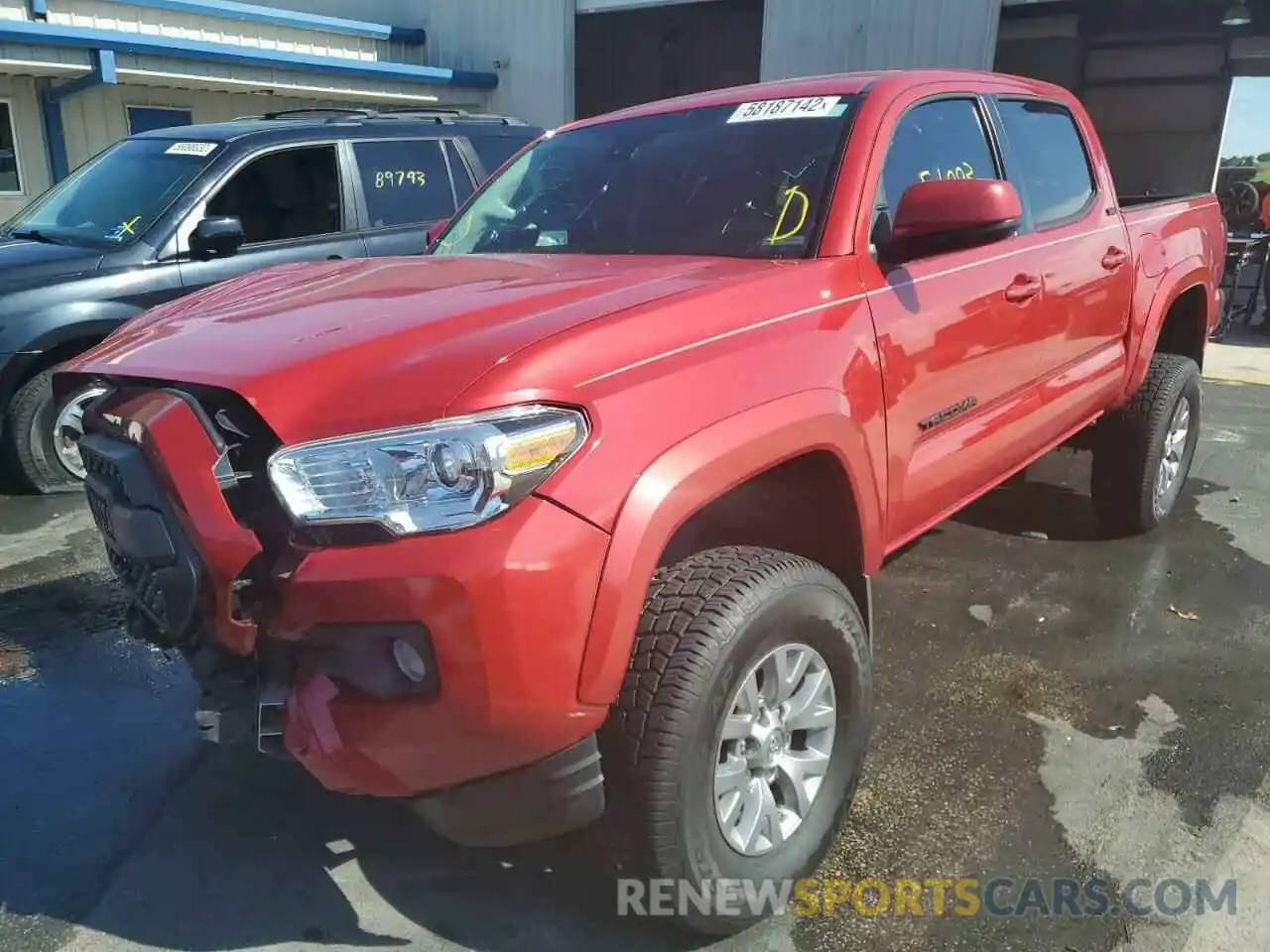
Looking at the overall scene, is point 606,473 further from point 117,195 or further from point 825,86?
point 117,195

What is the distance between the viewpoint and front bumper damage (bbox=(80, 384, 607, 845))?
1764 millimetres

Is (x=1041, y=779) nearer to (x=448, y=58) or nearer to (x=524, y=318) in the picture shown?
(x=524, y=318)

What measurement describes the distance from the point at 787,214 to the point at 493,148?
15.5ft

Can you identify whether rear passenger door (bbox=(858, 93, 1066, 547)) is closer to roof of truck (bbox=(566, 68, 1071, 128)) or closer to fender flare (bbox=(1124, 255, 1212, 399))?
roof of truck (bbox=(566, 68, 1071, 128))

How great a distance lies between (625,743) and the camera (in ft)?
6.48

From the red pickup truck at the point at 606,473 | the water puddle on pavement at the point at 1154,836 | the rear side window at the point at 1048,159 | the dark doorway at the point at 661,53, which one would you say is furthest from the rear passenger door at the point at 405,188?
the dark doorway at the point at 661,53

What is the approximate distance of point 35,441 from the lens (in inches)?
212

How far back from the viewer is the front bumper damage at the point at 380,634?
5.79 ft

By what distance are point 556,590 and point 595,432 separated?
31cm

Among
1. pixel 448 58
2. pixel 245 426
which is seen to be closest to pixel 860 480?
pixel 245 426

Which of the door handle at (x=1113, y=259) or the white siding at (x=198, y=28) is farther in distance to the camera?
the white siding at (x=198, y=28)

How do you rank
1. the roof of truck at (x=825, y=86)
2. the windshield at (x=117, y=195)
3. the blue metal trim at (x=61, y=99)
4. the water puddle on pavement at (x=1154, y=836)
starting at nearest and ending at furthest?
the water puddle on pavement at (x=1154, y=836) < the roof of truck at (x=825, y=86) < the windshield at (x=117, y=195) < the blue metal trim at (x=61, y=99)

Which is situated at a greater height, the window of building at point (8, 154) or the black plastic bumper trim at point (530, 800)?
the window of building at point (8, 154)

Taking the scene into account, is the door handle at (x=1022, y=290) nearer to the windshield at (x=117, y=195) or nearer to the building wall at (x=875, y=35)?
the windshield at (x=117, y=195)
